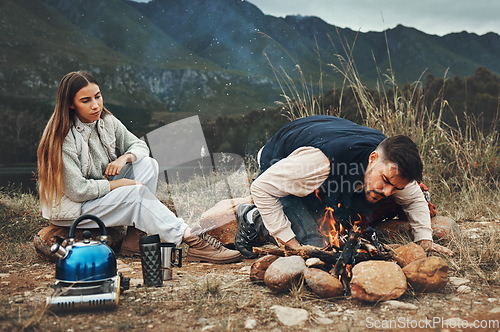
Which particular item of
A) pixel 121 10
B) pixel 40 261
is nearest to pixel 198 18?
pixel 121 10

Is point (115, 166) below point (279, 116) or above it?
below

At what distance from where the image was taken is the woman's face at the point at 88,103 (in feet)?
9.70

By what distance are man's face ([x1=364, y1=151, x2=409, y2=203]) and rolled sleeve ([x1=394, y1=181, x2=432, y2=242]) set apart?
1.46 ft

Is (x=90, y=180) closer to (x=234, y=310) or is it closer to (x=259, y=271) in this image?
(x=259, y=271)

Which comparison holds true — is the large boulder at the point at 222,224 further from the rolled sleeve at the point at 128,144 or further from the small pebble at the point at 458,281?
the small pebble at the point at 458,281

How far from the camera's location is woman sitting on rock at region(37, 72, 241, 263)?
113 inches

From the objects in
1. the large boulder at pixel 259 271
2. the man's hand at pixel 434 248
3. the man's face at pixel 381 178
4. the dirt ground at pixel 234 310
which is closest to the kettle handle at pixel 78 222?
the dirt ground at pixel 234 310

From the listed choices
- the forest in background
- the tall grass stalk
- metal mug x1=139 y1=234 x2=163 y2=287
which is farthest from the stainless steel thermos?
the forest in background

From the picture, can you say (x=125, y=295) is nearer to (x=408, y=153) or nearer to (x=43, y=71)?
(x=408, y=153)

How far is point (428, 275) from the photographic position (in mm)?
2266

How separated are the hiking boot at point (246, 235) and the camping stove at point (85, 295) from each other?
52.2 inches

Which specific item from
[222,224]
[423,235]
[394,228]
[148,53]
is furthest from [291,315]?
[148,53]

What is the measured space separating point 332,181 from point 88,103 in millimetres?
1749

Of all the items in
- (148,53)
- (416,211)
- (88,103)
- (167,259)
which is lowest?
(167,259)
